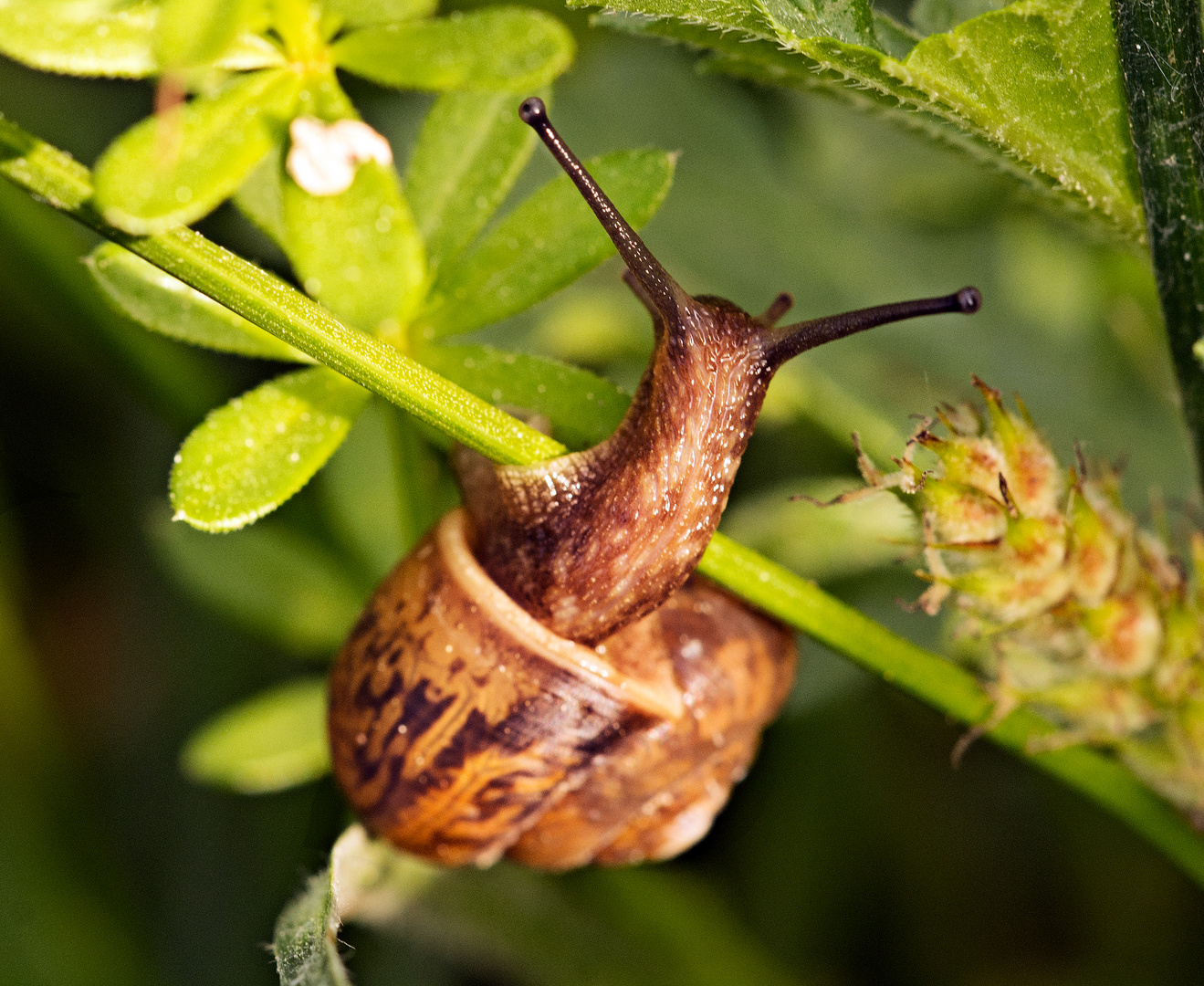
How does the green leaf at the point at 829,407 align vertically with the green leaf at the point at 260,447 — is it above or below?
below

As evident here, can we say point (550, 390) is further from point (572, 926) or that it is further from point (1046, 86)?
point (572, 926)

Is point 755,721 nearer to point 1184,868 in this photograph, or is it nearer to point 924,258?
point 1184,868

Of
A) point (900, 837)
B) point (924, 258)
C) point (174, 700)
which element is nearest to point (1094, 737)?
point (900, 837)

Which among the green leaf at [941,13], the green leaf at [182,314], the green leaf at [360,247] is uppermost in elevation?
the green leaf at [941,13]

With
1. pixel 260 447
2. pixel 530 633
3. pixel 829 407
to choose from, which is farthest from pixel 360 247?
pixel 829 407

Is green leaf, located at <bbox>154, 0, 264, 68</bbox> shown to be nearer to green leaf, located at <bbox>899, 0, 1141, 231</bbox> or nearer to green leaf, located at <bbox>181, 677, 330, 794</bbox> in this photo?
green leaf, located at <bbox>899, 0, 1141, 231</bbox>

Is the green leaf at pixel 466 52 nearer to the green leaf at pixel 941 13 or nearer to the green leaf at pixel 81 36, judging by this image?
the green leaf at pixel 81 36

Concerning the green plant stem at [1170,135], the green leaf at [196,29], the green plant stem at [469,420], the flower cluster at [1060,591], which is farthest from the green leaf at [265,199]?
the green plant stem at [1170,135]
